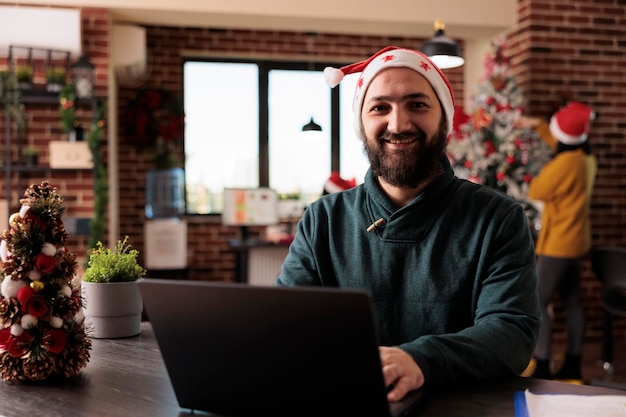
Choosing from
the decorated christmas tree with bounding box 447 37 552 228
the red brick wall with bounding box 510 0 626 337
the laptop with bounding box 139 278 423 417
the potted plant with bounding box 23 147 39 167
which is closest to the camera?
the laptop with bounding box 139 278 423 417

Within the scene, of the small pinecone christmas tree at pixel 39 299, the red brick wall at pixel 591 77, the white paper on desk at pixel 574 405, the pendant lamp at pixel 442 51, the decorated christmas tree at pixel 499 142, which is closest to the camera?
the white paper on desk at pixel 574 405

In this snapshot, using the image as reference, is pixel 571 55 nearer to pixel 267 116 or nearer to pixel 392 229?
pixel 267 116

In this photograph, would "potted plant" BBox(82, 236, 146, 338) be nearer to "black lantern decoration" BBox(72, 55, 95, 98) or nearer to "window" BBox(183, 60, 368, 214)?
"black lantern decoration" BBox(72, 55, 95, 98)

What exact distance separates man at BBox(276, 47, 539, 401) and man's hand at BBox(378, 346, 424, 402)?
6.9 inches

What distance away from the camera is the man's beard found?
161cm

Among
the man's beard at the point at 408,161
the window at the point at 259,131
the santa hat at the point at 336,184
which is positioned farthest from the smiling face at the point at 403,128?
Result: the window at the point at 259,131

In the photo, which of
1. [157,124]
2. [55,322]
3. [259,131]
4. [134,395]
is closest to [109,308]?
[55,322]

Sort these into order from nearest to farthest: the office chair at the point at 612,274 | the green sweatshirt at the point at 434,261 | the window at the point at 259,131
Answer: the green sweatshirt at the point at 434,261
the office chair at the point at 612,274
the window at the point at 259,131

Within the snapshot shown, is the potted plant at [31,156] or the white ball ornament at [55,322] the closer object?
the white ball ornament at [55,322]

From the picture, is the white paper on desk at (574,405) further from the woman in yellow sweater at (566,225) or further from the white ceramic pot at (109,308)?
the woman in yellow sweater at (566,225)

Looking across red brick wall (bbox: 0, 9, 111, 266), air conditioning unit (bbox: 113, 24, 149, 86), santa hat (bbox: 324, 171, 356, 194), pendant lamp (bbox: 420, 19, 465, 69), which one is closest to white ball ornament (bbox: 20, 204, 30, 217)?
pendant lamp (bbox: 420, 19, 465, 69)

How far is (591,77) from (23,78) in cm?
425

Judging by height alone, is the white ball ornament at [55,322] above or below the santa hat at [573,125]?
below

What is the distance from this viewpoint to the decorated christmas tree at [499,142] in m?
5.10
